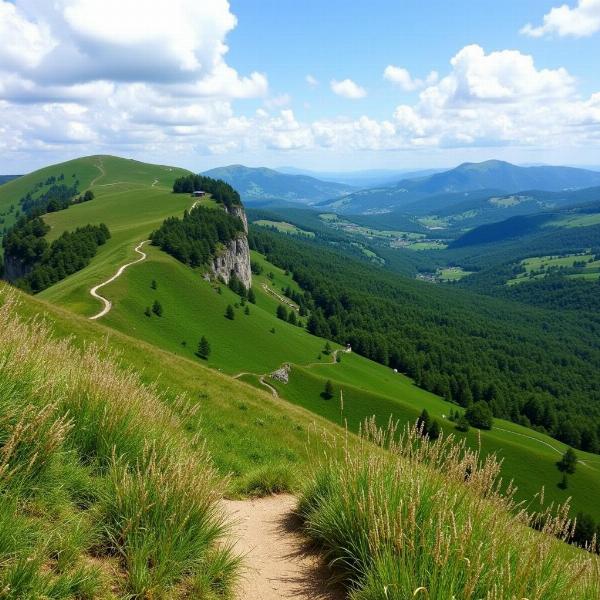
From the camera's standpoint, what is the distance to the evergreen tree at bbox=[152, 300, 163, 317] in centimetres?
9281

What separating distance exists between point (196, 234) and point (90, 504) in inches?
5654

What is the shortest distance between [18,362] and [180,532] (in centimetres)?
358

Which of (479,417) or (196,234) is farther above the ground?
(196,234)

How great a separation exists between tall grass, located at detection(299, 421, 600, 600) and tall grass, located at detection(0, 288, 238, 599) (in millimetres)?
1786

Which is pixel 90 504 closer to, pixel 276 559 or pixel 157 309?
pixel 276 559

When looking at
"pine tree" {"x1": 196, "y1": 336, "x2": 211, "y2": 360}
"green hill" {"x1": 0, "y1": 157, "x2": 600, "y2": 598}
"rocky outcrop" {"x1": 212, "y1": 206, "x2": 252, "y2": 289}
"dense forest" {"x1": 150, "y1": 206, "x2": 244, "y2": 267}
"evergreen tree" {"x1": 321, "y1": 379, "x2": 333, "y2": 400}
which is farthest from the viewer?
"rocky outcrop" {"x1": 212, "y1": 206, "x2": 252, "y2": 289}

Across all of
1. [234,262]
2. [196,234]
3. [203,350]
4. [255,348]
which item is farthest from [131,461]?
[234,262]

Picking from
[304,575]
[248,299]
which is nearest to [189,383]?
[304,575]

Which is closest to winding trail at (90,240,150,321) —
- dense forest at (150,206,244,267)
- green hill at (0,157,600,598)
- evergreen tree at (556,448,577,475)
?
dense forest at (150,206,244,267)

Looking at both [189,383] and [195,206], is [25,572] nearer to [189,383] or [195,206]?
[189,383]

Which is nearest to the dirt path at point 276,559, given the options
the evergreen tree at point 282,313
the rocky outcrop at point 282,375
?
the rocky outcrop at point 282,375

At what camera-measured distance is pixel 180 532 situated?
19.0 ft

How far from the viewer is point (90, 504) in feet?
20.2

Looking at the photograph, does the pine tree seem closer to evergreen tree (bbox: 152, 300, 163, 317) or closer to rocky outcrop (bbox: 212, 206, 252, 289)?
evergreen tree (bbox: 152, 300, 163, 317)
